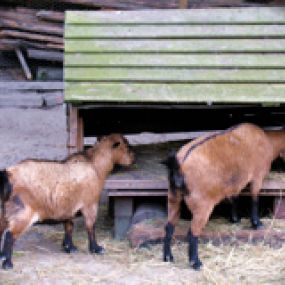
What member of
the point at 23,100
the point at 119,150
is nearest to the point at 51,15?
the point at 23,100

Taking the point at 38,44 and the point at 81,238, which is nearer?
the point at 81,238

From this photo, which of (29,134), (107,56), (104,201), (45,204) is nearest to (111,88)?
(107,56)

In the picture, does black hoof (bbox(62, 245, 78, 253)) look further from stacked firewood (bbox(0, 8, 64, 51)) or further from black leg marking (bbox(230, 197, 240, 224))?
stacked firewood (bbox(0, 8, 64, 51))

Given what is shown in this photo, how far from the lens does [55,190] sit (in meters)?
6.14

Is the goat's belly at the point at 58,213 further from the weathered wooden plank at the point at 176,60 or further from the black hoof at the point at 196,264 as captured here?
the weathered wooden plank at the point at 176,60

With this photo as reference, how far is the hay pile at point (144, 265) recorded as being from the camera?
18.4ft

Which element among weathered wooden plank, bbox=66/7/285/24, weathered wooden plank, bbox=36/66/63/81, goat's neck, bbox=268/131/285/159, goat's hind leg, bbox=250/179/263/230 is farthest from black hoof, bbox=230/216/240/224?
weathered wooden plank, bbox=36/66/63/81

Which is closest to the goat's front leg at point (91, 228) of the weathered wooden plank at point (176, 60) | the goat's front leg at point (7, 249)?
the goat's front leg at point (7, 249)

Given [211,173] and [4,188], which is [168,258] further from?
[4,188]

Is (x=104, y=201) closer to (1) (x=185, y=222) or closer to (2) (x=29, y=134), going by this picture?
(1) (x=185, y=222)

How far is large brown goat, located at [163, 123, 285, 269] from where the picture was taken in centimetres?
591

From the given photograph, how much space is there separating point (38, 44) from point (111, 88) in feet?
30.6

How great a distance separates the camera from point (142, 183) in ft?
21.9

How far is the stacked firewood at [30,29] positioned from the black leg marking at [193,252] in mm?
10119
